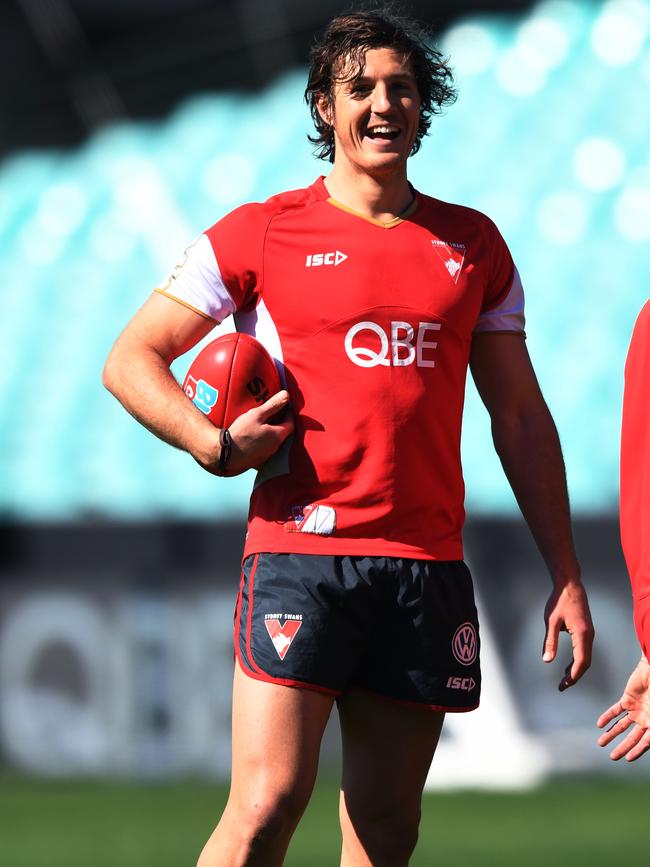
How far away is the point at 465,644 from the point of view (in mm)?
3664

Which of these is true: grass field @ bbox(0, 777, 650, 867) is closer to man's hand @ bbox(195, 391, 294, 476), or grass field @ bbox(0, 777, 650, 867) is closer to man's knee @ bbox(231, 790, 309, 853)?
man's knee @ bbox(231, 790, 309, 853)

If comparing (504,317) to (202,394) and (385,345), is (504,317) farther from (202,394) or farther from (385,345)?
(202,394)

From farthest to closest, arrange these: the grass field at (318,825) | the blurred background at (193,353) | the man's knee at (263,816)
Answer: the blurred background at (193,353) → the grass field at (318,825) → the man's knee at (263,816)

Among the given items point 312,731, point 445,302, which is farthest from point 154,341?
point 312,731

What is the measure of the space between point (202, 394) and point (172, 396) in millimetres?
92

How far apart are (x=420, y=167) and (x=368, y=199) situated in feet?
38.1

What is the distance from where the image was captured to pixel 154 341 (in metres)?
3.65

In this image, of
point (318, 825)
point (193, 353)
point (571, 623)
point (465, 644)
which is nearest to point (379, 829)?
point (465, 644)

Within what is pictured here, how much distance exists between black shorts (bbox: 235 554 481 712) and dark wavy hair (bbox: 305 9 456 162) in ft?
3.77

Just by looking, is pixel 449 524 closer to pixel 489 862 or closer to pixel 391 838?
pixel 391 838

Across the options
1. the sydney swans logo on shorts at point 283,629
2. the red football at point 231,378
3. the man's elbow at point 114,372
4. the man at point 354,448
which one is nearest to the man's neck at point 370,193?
the man at point 354,448

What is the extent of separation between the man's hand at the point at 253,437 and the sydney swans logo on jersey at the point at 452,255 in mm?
525

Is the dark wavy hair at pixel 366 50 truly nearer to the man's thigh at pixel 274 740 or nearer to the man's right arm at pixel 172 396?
the man's right arm at pixel 172 396

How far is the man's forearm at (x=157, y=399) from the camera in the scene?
11.5 ft
